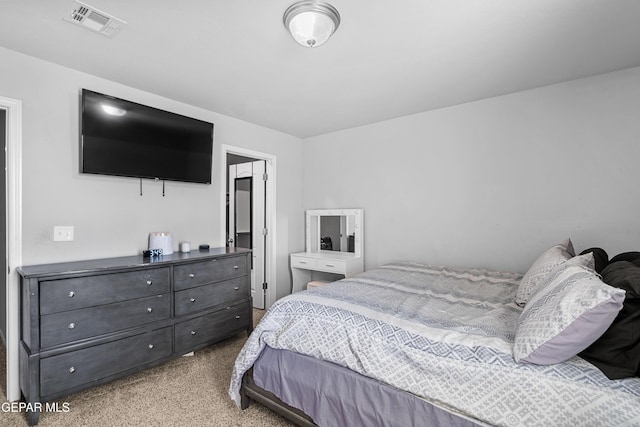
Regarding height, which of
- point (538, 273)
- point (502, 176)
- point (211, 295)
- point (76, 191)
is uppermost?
point (502, 176)

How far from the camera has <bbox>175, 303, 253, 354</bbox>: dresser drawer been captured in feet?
8.29

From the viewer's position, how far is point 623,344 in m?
1.13

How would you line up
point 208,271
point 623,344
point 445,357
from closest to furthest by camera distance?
point 623,344 < point 445,357 < point 208,271

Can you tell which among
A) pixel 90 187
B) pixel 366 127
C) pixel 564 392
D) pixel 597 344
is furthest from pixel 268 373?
pixel 366 127

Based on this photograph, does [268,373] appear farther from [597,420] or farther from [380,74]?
[380,74]

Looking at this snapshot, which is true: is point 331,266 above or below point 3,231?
below

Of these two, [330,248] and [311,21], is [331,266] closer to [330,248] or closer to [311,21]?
[330,248]

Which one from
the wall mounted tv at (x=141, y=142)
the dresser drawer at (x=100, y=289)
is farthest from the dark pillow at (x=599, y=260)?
the wall mounted tv at (x=141, y=142)

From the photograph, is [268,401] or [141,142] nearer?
[268,401]

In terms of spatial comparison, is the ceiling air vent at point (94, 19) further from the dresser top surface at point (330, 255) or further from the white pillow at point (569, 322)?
the dresser top surface at point (330, 255)

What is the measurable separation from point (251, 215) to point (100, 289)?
7.67 feet

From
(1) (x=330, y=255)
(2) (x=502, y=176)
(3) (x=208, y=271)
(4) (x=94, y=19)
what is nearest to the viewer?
(4) (x=94, y=19)

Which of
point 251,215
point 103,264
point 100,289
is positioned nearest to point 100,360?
point 100,289

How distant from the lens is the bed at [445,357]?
44.1 inches
